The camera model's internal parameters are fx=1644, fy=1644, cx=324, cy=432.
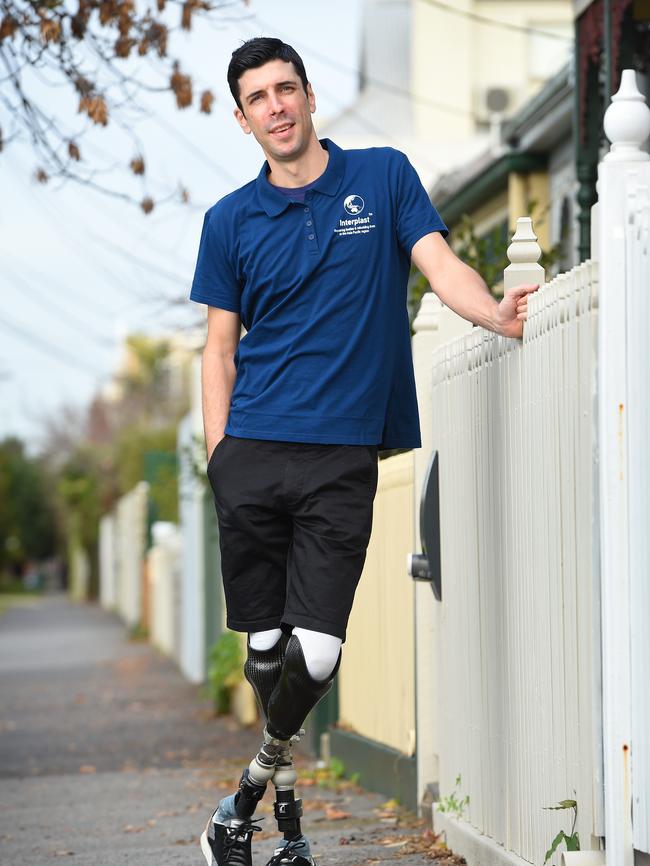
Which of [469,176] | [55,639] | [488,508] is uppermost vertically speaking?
[469,176]

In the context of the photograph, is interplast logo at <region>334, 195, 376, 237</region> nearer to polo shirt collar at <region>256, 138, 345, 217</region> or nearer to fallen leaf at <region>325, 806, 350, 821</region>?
polo shirt collar at <region>256, 138, 345, 217</region>

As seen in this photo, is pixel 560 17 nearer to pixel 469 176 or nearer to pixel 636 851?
pixel 469 176

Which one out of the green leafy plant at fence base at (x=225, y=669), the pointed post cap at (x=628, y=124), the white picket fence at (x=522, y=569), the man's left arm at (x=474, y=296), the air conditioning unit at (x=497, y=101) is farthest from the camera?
the air conditioning unit at (x=497, y=101)

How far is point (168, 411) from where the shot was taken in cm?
5203

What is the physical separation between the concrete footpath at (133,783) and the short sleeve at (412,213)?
209 centimetres

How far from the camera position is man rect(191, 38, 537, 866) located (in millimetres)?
4352

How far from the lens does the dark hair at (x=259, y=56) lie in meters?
4.40

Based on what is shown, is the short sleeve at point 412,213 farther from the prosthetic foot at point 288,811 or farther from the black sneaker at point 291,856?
the black sneaker at point 291,856

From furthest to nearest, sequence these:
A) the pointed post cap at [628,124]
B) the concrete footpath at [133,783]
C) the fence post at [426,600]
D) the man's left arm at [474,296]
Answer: the fence post at [426,600], the concrete footpath at [133,783], the man's left arm at [474,296], the pointed post cap at [628,124]

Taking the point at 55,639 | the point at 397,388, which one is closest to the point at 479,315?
the point at 397,388

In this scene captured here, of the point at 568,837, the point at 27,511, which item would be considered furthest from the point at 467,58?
the point at 27,511

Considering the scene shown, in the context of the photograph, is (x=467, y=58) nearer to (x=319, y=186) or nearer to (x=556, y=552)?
(x=319, y=186)

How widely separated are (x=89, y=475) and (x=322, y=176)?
51.3 m

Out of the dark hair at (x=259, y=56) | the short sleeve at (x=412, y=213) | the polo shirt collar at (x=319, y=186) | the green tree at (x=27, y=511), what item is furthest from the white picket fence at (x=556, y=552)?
the green tree at (x=27, y=511)
